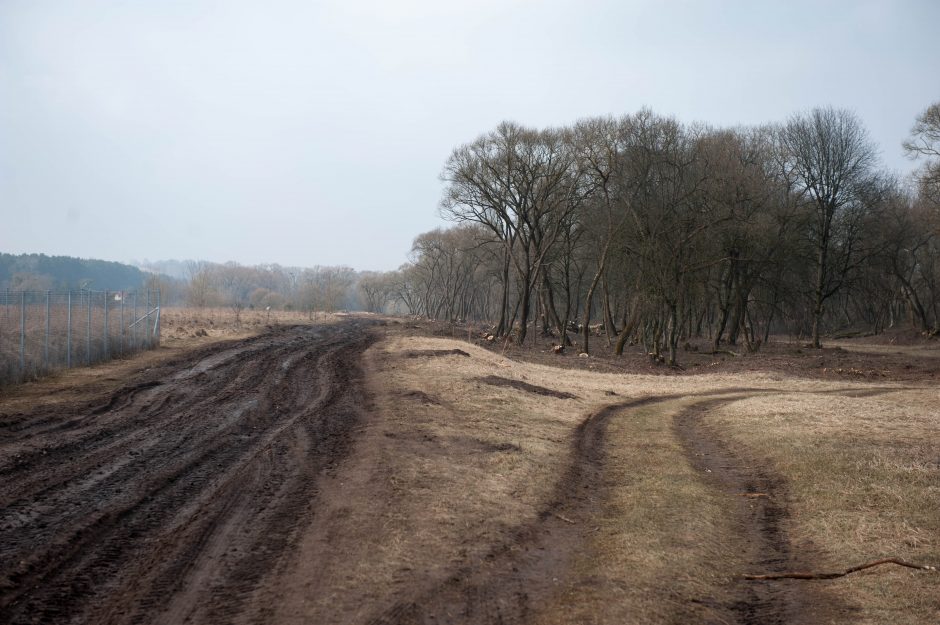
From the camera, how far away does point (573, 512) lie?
8.32 meters

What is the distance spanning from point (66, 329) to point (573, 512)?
57.5 ft

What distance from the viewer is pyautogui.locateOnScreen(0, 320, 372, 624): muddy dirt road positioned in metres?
5.15

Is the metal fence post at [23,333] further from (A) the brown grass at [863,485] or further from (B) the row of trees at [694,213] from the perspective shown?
(B) the row of trees at [694,213]

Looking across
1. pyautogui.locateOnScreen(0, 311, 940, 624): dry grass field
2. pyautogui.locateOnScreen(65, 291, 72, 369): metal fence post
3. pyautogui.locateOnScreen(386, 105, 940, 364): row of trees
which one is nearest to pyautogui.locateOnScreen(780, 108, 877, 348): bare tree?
pyautogui.locateOnScreen(386, 105, 940, 364): row of trees

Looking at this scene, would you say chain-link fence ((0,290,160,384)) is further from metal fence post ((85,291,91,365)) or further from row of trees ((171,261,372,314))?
row of trees ((171,261,372,314))

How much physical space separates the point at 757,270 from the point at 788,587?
107 ft

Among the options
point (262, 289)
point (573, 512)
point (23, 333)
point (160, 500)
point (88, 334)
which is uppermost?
point (262, 289)

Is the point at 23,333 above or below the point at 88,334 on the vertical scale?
above

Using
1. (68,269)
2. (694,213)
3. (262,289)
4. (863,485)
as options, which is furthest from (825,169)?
(262,289)

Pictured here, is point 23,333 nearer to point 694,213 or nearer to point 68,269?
point 694,213

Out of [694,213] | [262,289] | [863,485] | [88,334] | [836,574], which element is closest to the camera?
[836,574]

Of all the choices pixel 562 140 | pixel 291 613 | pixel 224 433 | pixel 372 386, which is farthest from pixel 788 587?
pixel 562 140

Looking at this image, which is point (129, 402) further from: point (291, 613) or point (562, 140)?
point (562, 140)

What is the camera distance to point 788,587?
6.25 metres
